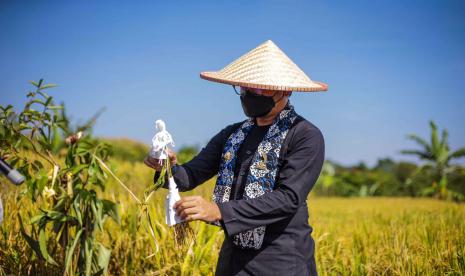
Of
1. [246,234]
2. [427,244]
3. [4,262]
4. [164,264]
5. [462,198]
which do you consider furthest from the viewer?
[462,198]

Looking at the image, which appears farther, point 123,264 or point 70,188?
point 123,264

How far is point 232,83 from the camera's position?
2549 millimetres

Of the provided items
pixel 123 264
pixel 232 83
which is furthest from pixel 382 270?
pixel 232 83

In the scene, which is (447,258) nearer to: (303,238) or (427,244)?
(427,244)

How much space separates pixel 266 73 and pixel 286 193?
663 millimetres

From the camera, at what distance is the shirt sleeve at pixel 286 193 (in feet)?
7.10

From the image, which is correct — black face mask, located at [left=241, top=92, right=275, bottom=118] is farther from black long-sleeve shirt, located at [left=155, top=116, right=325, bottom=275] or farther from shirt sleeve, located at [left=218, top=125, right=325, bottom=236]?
shirt sleeve, located at [left=218, top=125, right=325, bottom=236]

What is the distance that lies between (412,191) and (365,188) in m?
2.77

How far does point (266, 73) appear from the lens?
2533 mm

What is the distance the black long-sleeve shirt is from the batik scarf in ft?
0.12

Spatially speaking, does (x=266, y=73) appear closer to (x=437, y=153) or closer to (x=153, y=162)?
(x=153, y=162)

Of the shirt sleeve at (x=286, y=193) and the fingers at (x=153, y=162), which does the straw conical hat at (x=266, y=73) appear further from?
the fingers at (x=153, y=162)

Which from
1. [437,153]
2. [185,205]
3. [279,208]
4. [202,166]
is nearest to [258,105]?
[202,166]

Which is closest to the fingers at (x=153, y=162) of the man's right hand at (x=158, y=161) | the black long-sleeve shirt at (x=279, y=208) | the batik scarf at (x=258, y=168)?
the man's right hand at (x=158, y=161)
